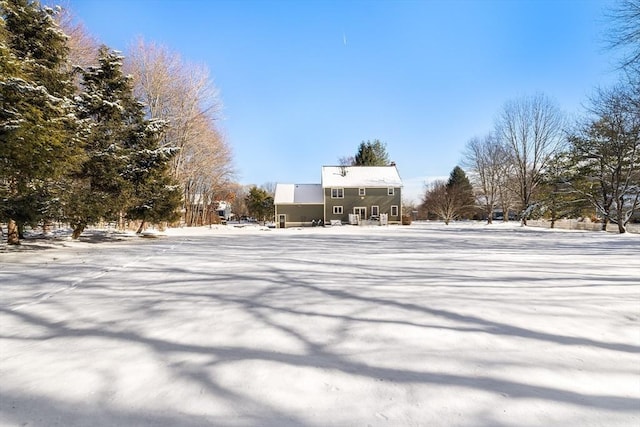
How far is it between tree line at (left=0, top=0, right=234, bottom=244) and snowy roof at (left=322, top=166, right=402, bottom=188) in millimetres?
23969

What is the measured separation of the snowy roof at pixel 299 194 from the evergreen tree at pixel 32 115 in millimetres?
27043

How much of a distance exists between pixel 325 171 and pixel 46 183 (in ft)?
103

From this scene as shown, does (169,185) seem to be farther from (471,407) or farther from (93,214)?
(471,407)

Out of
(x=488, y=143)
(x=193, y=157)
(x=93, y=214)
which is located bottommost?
(x=93, y=214)

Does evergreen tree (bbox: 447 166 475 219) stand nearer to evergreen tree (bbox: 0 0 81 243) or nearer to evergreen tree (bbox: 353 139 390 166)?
evergreen tree (bbox: 353 139 390 166)

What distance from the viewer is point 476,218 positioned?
60188 mm

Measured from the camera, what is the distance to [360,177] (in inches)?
1578

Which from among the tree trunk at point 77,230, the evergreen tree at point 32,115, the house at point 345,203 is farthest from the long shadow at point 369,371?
the house at point 345,203

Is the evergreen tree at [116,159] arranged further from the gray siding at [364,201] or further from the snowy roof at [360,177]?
the snowy roof at [360,177]

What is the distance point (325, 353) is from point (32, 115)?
10.8 metres

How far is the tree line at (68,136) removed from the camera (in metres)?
9.07

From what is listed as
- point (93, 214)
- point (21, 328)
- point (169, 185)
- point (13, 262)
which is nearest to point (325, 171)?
point (169, 185)

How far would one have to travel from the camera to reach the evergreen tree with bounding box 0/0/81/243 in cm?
877

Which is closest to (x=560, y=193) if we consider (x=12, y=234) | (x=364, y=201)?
(x=364, y=201)
